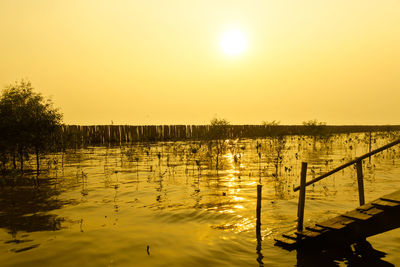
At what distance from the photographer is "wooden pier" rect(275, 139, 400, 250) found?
22.4 ft

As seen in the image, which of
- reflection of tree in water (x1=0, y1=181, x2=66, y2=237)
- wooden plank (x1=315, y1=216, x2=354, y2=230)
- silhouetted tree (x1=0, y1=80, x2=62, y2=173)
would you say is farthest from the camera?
silhouetted tree (x1=0, y1=80, x2=62, y2=173)

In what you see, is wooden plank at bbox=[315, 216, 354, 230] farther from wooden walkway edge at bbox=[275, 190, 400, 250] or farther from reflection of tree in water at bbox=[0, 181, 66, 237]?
reflection of tree in water at bbox=[0, 181, 66, 237]

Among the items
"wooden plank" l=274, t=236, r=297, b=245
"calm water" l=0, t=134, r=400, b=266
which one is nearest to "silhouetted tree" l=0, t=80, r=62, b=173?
"calm water" l=0, t=134, r=400, b=266

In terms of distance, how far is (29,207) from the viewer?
1118cm

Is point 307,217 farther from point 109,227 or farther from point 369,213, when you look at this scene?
point 109,227

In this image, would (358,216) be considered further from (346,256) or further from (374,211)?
(346,256)

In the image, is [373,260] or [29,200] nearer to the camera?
[373,260]

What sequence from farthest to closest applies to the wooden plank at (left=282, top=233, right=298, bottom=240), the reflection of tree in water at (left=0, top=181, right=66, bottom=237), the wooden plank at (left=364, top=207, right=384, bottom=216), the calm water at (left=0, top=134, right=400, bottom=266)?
the reflection of tree in water at (left=0, top=181, right=66, bottom=237), the wooden plank at (left=282, top=233, right=298, bottom=240), the calm water at (left=0, top=134, right=400, bottom=266), the wooden plank at (left=364, top=207, right=384, bottom=216)

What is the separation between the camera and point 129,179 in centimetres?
1584

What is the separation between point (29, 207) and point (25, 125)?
315 inches

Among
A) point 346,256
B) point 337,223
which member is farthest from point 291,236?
point 346,256

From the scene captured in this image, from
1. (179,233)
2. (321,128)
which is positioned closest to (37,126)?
(179,233)

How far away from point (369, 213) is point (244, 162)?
14019 mm

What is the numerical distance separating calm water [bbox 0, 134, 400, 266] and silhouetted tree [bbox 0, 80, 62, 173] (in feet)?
7.33
